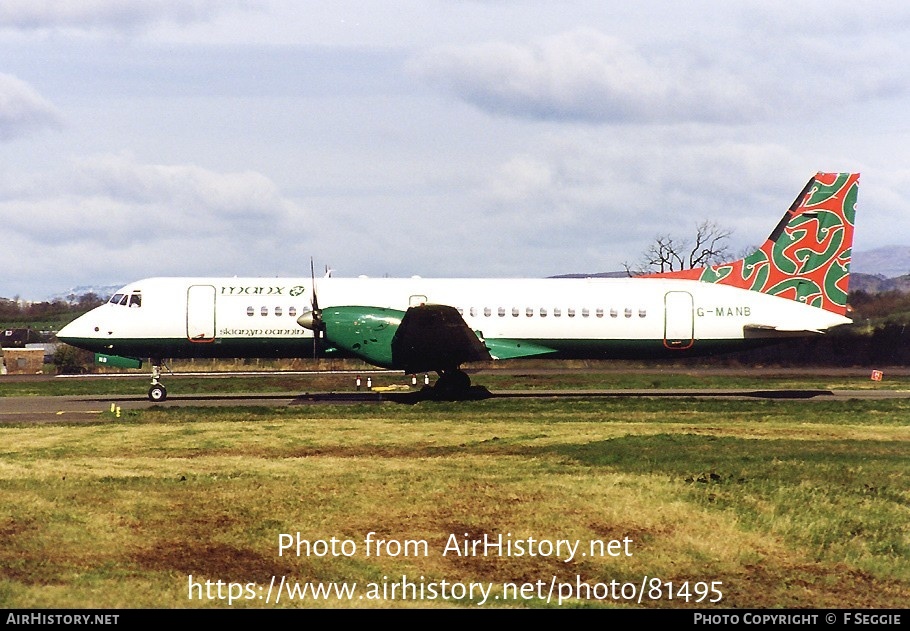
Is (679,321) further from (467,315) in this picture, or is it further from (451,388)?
(451,388)

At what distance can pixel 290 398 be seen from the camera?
34406mm

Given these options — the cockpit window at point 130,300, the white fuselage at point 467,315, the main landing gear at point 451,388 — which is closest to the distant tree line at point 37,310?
the cockpit window at point 130,300

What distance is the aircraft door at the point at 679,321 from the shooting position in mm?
32531

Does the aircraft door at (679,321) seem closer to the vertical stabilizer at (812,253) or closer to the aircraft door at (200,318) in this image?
the vertical stabilizer at (812,253)

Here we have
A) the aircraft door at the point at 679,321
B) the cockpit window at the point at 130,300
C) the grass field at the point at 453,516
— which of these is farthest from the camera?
the aircraft door at the point at 679,321

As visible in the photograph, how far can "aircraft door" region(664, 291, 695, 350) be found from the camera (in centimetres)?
3253

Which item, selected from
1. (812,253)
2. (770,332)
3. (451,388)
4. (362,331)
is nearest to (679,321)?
(770,332)

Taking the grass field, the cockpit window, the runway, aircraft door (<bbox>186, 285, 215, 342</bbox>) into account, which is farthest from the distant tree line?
the grass field

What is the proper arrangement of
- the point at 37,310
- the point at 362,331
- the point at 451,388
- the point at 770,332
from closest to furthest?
the point at 362,331
the point at 770,332
the point at 451,388
the point at 37,310

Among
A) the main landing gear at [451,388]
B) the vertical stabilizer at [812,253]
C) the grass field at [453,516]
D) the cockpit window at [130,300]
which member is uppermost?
the vertical stabilizer at [812,253]

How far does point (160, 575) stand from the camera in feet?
35.8

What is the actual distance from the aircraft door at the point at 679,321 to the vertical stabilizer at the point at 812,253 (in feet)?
6.71

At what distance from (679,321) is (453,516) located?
67.0 feet
